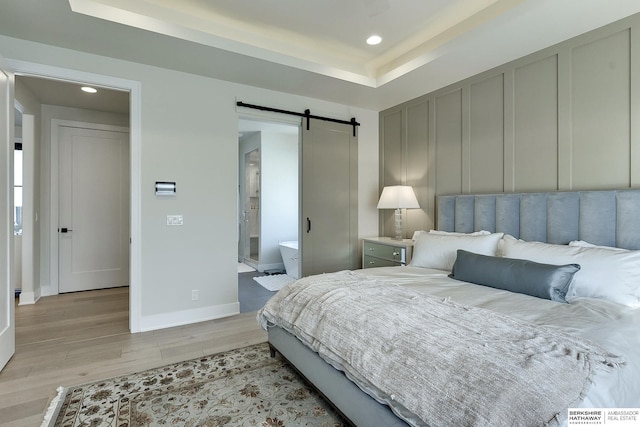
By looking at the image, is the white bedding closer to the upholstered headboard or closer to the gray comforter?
the gray comforter

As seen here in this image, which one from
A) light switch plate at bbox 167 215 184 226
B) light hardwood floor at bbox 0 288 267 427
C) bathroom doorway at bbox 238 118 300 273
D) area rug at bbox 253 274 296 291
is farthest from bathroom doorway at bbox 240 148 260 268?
light switch plate at bbox 167 215 184 226

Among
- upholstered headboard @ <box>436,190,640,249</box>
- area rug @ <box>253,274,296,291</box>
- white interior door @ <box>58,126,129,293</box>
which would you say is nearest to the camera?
upholstered headboard @ <box>436,190,640,249</box>

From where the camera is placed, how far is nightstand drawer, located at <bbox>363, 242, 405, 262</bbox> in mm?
3676

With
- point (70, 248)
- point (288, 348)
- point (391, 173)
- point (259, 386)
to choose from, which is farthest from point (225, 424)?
point (70, 248)

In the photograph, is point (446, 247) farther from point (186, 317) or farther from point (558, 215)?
point (186, 317)

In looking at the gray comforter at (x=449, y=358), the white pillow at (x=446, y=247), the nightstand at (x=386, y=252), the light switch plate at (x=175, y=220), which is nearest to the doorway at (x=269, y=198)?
the nightstand at (x=386, y=252)

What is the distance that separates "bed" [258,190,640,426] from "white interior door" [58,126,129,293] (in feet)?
12.4

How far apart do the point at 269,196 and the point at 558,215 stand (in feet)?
16.2

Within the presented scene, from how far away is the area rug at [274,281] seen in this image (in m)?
4.95

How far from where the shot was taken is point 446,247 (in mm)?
2930

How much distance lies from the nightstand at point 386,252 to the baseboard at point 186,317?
1783mm

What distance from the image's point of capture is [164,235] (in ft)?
10.8

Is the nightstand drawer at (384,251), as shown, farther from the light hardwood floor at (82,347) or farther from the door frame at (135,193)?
the door frame at (135,193)

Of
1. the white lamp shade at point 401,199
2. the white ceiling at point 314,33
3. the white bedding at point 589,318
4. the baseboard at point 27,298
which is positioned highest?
the white ceiling at point 314,33
